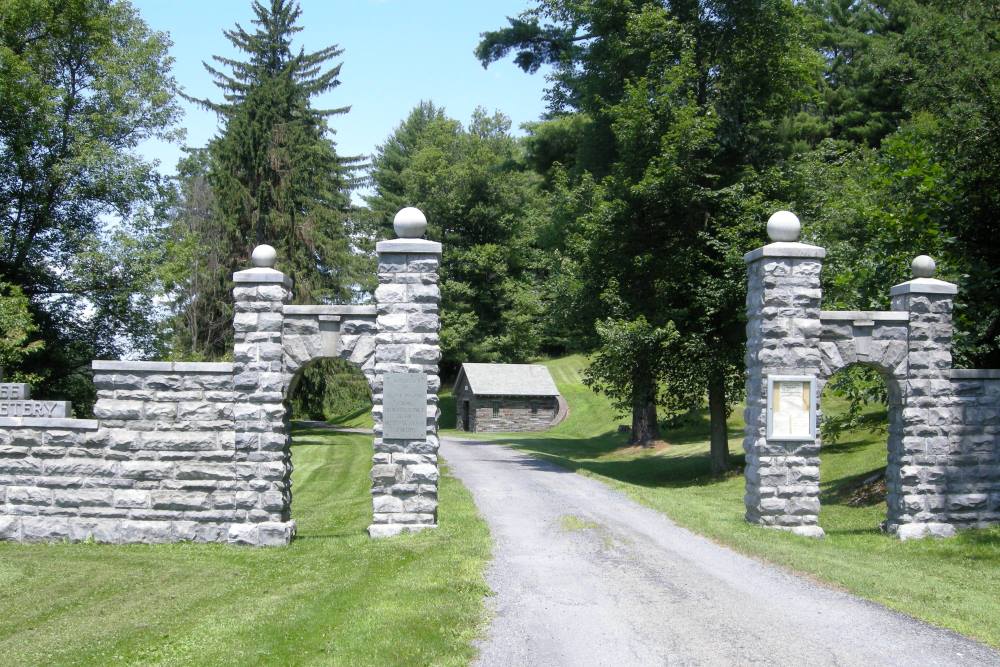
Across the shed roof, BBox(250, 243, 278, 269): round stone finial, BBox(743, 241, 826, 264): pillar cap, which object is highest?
BBox(743, 241, 826, 264): pillar cap

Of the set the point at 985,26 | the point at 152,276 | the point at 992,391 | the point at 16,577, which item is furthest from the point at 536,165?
the point at 16,577

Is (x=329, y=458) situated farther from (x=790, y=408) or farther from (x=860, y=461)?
(x=790, y=408)

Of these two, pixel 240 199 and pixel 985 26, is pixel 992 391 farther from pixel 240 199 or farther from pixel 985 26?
pixel 240 199

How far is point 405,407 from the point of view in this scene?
38.1 ft

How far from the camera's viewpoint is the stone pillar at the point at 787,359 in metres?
12.1

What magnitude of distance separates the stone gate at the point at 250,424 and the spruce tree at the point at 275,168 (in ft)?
65.8

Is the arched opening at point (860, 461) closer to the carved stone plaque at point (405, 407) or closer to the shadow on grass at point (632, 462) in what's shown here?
the shadow on grass at point (632, 462)

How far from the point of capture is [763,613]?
7914mm

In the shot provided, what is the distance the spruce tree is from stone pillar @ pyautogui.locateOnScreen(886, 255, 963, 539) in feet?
75.6

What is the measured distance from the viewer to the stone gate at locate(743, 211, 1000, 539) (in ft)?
39.6

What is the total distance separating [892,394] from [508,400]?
33.6 meters

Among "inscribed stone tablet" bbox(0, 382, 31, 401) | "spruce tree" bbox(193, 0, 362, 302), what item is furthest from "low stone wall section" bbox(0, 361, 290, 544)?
"spruce tree" bbox(193, 0, 362, 302)

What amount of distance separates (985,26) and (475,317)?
118 ft

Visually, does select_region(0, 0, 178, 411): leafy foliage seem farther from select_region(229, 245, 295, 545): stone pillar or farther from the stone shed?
the stone shed
